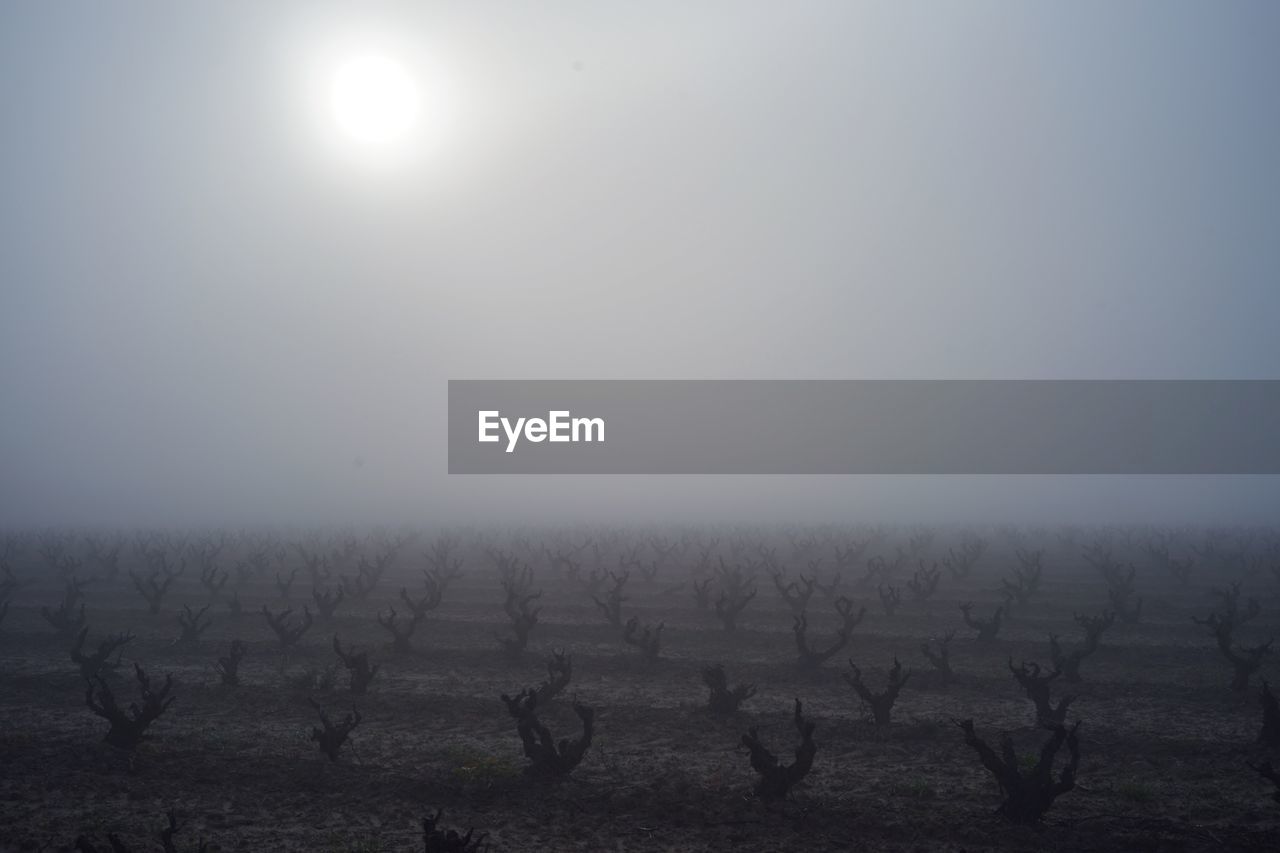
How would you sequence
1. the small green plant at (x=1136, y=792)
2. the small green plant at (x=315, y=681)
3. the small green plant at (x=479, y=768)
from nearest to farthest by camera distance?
the small green plant at (x=1136, y=792)
the small green plant at (x=479, y=768)
the small green plant at (x=315, y=681)

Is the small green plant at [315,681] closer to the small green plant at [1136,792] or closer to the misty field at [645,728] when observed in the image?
the misty field at [645,728]

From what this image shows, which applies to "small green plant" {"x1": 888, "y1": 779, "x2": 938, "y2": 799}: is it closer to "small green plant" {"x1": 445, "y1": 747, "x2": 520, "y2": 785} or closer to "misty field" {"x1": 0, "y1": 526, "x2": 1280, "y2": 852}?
"misty field" {"x1": 0, "y1": 526, "x2": 1280, "y2": 852}

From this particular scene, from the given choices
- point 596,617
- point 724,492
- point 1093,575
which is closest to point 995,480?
point 724,492

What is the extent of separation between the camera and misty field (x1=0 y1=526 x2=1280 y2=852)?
11.3 metres

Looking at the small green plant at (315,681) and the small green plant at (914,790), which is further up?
the small green plant at (315,681)

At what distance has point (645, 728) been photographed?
16.0m

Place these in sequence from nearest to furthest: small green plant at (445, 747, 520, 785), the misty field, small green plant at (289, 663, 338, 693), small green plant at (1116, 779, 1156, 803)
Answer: the misty field, small green plant at (1116, 779, 1156, 803), small green plant at (445, 747, 520, 785), small green plant at (289, 663, 338, 693)

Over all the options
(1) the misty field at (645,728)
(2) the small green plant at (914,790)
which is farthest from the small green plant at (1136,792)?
(2) the small green plant at (914,790)

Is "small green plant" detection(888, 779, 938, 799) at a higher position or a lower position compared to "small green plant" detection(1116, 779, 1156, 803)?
lower

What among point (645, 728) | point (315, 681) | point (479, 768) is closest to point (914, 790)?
point (645, 728)

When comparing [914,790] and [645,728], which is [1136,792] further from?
[645,728]

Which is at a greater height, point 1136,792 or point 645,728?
point 1136,792

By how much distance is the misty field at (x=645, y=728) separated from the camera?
11344 millimetres

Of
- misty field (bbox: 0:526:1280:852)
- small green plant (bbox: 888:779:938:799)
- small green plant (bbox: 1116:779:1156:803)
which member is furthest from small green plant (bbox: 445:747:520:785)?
small green plant (bbox: 1116:779:1156:803)
